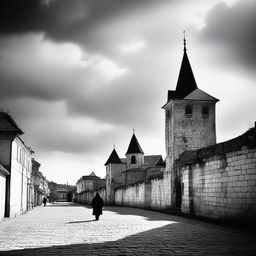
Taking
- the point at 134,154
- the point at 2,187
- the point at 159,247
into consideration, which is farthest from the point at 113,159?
the point at 159,247

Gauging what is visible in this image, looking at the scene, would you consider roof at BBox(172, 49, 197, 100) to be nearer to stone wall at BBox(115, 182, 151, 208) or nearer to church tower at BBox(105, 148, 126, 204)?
stone wall at BBox(115, 182, 151, 208)

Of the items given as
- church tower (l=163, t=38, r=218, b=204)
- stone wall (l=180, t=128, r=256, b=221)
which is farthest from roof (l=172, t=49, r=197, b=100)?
stone wall (l=180, t=128, r=256, b=221)

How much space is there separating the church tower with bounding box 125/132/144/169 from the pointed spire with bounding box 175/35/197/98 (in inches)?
1330

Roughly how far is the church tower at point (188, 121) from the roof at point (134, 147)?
34.8m

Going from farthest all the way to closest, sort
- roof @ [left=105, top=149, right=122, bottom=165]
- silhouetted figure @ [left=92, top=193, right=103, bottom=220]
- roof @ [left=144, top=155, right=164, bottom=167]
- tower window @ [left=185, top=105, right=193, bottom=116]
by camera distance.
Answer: roof @ [left=144, top=155, right=164, bottom=167] < roof @ [left=105, top=149, right=122, bottom=165] < tower window @ [left=185, top=105, right=193, bottom=116] < silhouetted figure @ [left=92, top=193, right=103, bottom=220]

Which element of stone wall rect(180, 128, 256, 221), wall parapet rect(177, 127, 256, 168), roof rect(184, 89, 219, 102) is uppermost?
roof rect(184, 89, 219, 102)

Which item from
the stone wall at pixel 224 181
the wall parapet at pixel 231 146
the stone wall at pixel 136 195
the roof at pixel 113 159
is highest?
the roof at pixel 113 159

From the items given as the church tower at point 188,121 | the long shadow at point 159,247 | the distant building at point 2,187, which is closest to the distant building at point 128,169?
the church tower at point 188,121

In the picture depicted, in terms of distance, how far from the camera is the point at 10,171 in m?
23.3

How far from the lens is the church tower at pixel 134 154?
7394 centimetres

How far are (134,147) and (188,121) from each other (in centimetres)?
3809

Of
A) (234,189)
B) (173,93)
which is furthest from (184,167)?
(173,93)

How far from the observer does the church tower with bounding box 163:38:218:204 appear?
37.2 metres

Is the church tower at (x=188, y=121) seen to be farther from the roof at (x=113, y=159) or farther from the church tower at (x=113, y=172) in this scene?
the roof at (x=113, y=159)
